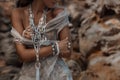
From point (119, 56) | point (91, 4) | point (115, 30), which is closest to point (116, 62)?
point (119, 56)

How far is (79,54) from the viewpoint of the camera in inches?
119

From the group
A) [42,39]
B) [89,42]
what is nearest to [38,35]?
[42,39]

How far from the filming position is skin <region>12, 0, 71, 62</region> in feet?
5.18

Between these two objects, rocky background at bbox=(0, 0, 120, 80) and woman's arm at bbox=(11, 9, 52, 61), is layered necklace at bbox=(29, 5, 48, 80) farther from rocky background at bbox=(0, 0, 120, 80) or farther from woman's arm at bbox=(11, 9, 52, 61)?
rocky background at bbox=(0, 0, 120, 80)

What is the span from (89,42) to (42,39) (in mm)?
1421

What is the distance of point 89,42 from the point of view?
297 cm

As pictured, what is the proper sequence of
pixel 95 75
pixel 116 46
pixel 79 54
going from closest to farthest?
pixel 95 75
pixel 116 46
pixel 79 54

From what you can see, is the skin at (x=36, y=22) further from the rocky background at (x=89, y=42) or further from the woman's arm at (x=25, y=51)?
the rocky background at (x=89, y=42)

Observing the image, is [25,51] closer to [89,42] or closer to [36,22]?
[36,22]

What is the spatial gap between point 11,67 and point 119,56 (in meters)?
0.83

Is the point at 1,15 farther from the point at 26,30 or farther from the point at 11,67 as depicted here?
the point at 26,30

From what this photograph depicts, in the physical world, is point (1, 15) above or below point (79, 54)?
above

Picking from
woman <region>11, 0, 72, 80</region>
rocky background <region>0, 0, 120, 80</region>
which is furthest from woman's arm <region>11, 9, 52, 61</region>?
rocky background <region>0, 0, 120, 80</region>

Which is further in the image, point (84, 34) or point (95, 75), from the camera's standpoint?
point (84, 34)
